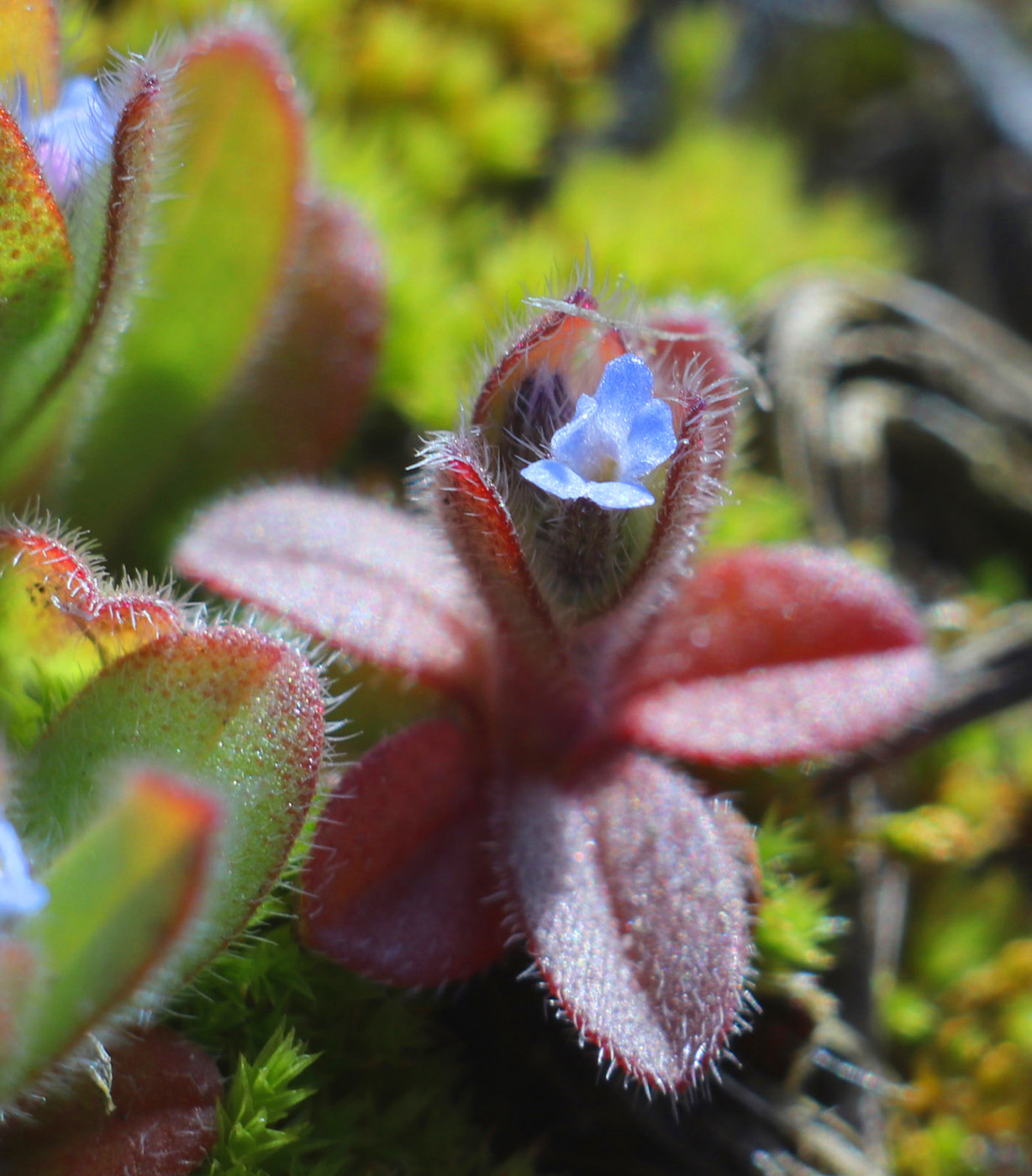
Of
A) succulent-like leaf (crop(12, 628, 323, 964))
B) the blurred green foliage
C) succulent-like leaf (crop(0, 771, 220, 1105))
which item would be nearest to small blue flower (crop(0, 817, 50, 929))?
succulent-like leaf (crop(0, 771, 220, 1105))

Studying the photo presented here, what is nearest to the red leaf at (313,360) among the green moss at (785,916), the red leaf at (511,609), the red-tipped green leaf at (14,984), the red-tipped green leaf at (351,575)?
the red-tipped green leaf at (351,575)

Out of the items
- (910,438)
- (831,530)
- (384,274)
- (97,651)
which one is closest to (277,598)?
(97,651)

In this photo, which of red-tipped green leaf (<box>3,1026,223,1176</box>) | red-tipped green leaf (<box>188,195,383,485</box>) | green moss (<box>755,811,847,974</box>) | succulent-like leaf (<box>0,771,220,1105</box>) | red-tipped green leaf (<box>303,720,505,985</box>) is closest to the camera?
succulent-like leaf (<box>0,771,220,1105</box>)

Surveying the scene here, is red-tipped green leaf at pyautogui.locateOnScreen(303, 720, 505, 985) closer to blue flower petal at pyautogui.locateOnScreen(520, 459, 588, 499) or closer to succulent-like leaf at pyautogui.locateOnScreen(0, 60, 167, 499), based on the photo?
blue flower petal at pyautogui.locateOnScreen(520, 459, 588, 499)

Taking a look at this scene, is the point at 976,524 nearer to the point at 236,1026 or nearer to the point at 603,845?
the point at 603,845

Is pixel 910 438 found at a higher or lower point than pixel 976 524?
higher

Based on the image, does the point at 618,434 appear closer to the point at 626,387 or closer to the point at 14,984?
the point at 626,387
